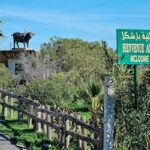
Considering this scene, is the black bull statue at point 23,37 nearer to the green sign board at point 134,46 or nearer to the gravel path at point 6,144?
the gravel path at point 6,144

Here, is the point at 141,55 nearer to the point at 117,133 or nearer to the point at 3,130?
the point at 117,133

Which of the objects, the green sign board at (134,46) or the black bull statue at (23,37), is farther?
the black bull statue at (23,37)

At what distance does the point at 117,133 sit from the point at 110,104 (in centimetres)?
61

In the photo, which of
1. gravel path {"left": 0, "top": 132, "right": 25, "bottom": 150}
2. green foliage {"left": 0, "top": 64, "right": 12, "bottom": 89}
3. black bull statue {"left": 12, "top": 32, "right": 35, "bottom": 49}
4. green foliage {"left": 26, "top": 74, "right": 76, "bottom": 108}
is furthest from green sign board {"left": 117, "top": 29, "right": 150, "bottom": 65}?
black bull statue {"left": 12, "top": 32, "right": 35, "bottom": 49}

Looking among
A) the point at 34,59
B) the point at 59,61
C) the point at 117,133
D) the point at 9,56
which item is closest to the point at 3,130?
the point at 117,133

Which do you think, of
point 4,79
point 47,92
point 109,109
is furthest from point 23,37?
point 109,109

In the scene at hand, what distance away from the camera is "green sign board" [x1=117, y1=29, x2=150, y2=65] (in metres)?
6.91

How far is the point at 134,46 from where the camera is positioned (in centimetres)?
702

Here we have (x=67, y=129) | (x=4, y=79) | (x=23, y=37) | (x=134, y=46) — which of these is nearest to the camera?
(x=134, y=46)

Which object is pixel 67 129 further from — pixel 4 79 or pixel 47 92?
pixel 4 79

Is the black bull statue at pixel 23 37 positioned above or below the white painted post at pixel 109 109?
above

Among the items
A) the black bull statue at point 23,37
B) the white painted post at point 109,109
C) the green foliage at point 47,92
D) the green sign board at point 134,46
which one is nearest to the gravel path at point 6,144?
the white painted post at point 109,109

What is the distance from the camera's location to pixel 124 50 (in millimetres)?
6934

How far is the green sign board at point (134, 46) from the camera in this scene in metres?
6.91
